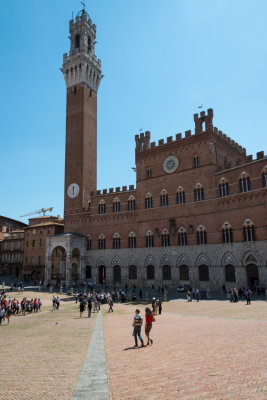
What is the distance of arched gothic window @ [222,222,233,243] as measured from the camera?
3544 cm

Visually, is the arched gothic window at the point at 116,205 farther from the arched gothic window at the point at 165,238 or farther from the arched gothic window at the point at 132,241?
the arched gothic window at the point at 165,238

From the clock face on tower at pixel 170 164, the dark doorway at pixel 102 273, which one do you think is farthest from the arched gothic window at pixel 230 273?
the dark doorway at pixel 102 273

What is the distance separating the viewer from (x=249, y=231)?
33688 mm

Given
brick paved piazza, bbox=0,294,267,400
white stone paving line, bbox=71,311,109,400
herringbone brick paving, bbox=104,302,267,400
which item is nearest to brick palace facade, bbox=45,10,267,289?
brick paved piazza, bbox=0,294,267,400

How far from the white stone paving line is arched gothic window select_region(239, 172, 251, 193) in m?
26.8

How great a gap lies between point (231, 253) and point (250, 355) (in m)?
26.2

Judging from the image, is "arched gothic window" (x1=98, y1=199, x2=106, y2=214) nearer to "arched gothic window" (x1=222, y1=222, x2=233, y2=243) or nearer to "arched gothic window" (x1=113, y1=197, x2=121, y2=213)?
"arched gothic window" (x1=113, y1=197, x2=121, y2=213)

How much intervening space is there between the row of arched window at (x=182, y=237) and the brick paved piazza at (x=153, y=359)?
15348 mm

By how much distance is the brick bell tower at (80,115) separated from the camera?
5281cm

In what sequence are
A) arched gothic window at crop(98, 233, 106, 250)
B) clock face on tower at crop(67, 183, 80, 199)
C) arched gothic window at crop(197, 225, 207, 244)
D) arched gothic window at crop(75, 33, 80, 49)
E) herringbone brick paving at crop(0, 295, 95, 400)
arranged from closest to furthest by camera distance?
herringbone brick paving at crop(0, 295, 95, 400)
arched gothic window at crop(197, 225, 207, 244)
arched gothic window at crop(98, 233, 106, 250)
clock face on tower at crop(67, 183, 80, 199)
arched gothic window at crop(75, 33, 80, 49)

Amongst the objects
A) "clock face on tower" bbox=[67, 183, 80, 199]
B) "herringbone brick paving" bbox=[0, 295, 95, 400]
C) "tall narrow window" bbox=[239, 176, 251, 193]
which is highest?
Answer: "clock face on tower" bbox=[67, 183, 80, 199]

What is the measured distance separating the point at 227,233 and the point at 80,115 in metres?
34.1

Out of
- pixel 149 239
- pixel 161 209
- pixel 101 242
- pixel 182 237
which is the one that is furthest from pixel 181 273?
pixel 101 242

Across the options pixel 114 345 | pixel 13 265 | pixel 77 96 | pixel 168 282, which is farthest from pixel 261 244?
pixel 13 265
